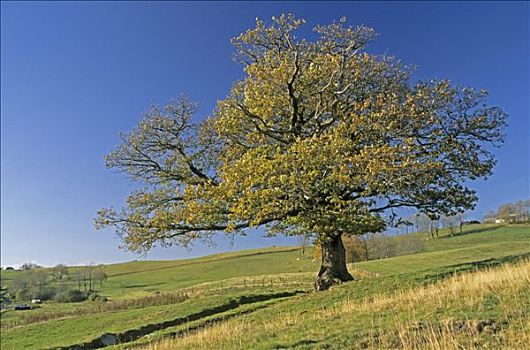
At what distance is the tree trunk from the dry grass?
6879 mm

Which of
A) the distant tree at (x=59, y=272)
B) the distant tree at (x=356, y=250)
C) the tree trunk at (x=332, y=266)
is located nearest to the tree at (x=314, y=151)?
the tree trunk at (x=332, y=266)

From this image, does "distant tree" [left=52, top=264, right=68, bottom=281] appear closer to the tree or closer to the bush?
the bush

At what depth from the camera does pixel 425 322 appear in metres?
9.64

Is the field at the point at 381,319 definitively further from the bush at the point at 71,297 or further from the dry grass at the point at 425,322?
the bush at the point at 71,297

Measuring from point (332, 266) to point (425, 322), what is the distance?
14351 mm

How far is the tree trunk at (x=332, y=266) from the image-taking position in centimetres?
2348

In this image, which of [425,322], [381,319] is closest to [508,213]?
[381,319]

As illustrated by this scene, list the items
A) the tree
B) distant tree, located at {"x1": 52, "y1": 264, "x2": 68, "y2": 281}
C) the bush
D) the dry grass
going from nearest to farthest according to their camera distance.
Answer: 1. the dry grass
2. the tree
3. the bush
4. distant tree, located at {"x1": 52, "y1": 264, "x2": 68, "y2": 281}

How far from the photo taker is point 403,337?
8.56m

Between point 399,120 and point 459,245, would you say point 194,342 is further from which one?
point 459,245

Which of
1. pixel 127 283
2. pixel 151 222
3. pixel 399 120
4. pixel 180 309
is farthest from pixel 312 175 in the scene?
pixel 127 283

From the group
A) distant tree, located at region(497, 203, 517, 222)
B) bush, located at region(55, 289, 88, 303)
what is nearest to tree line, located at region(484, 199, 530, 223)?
distant tree, located at region(497, 203, 517, 222)

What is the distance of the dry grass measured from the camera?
7.89 meters

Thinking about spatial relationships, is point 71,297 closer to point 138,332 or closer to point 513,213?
point 138,332
